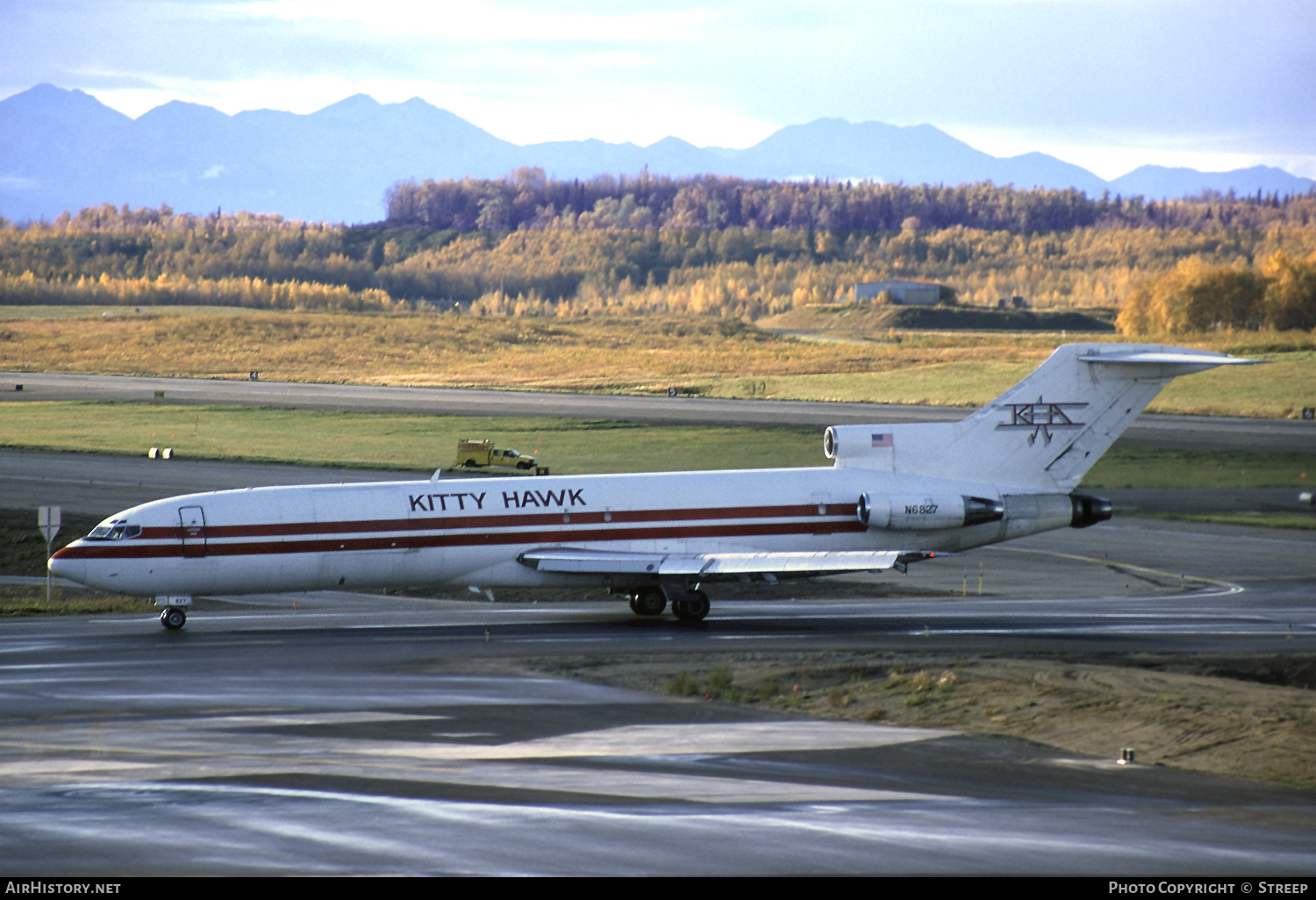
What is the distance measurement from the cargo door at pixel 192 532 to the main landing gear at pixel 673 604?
38.8ft

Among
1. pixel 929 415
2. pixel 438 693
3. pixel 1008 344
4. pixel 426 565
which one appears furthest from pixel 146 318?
pixel 438 693

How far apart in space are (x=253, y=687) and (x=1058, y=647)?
1775 cm

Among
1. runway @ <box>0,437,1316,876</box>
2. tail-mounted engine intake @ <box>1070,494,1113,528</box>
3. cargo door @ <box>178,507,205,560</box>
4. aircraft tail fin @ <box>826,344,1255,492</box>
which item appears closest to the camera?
runway @ <box>0,437,1316,876</box>

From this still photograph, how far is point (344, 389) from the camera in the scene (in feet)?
372

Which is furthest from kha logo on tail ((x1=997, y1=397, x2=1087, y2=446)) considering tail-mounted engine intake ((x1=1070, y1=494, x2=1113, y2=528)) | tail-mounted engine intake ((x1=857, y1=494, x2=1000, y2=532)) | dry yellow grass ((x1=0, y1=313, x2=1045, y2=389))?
dry yellow grass ((x1=0, y1=313, x2=1045, y2=389))

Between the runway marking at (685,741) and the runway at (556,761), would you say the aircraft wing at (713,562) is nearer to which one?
the runway at (556,761)

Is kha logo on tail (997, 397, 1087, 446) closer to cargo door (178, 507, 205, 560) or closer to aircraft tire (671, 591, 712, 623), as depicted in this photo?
aircraft tire (671, 591, 712, 623)

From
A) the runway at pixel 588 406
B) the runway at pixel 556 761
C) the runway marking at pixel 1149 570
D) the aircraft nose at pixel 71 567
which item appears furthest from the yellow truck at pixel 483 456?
the aircraft nose at pixel 71 567

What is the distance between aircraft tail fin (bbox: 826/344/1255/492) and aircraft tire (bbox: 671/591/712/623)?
6144 mm

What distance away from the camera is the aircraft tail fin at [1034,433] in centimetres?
3869

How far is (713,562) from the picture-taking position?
35.5m

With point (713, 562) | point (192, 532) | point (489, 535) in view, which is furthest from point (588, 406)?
point (192, 532)

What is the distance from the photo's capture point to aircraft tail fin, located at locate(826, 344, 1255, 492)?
38688 millimetres

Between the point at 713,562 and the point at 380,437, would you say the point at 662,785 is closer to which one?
the point at 713,562
